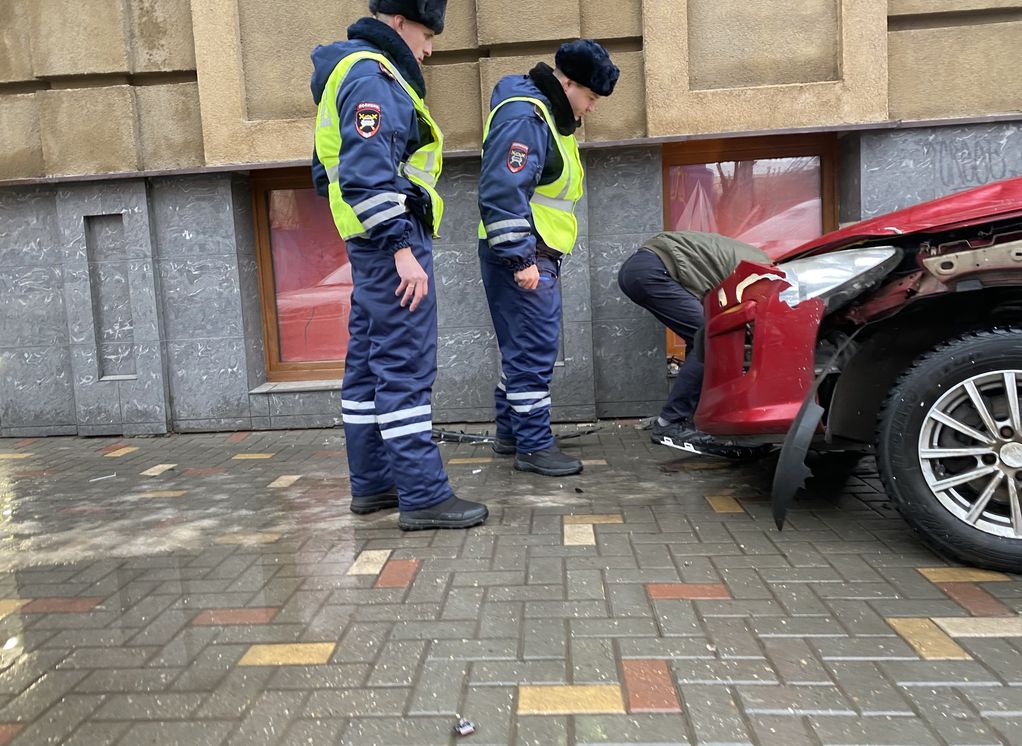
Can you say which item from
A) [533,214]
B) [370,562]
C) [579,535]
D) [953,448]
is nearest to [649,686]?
[579,535]

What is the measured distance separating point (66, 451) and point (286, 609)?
12.9ft

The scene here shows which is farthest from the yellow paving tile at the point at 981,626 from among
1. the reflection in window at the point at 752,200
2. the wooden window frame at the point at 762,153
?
the reflection in window at the point at 752,200

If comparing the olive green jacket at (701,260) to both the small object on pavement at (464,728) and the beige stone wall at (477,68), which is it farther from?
the small object on pavement at (464,728)

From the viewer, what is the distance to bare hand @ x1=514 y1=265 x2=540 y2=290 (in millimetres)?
4031

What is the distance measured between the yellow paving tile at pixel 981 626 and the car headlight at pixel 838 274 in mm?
1249

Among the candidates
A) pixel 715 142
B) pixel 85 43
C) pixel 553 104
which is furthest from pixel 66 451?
pixel 715 142

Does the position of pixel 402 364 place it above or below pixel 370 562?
above

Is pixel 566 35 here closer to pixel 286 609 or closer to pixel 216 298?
pixel 216 298

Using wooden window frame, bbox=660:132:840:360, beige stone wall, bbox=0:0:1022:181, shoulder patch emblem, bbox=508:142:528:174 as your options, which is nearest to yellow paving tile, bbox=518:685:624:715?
shoulder patch emblem, bbox=508:142:528:174

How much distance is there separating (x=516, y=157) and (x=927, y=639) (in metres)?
2.77

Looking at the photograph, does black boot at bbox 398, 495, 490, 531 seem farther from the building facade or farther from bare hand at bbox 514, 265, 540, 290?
the building facade

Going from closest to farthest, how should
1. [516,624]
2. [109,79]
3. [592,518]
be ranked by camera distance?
[516,624], [592,518], [109,79]

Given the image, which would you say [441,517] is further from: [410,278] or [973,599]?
[973,599]

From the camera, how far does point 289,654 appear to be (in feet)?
7.98
